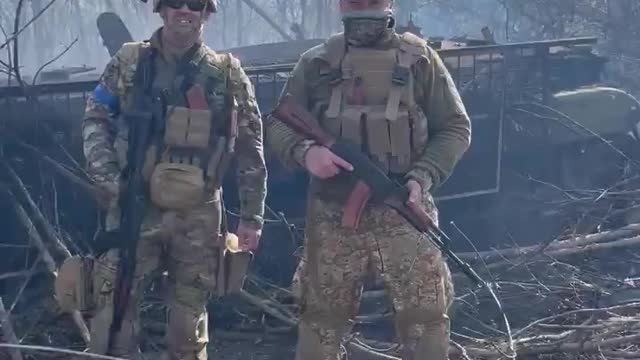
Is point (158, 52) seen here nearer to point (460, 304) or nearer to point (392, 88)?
point (392, 88)

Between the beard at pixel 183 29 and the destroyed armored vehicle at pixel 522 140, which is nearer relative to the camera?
the beard at pixel 183 29

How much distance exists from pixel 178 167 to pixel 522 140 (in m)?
4.50

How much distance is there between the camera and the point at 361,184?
3346 millimetres

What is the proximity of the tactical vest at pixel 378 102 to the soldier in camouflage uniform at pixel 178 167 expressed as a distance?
441 millimetres

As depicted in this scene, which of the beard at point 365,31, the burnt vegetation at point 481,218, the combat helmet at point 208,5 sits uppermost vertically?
the combat helmet at point 208,5

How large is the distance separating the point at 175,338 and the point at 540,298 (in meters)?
2.72

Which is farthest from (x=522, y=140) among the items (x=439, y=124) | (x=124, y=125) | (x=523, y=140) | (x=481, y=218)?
(x=124, y=125)

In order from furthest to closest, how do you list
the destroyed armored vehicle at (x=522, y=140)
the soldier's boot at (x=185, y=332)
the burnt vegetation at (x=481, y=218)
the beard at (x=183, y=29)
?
the destroyed armored vehicle at (x=522, y=140) → the burnt vegetation at (x=481, y=218) → the soldier's boot at (x=185, y=332) → the beard at (x=183, y=29)

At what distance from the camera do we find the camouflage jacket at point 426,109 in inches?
A: 135

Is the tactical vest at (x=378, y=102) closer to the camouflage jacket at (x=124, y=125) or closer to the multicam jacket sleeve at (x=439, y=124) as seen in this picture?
the multicam jacket sleeve at (x=439, y=124)

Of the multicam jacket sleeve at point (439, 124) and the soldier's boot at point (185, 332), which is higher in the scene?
the multicam jacket sleeve at point (439, 124)

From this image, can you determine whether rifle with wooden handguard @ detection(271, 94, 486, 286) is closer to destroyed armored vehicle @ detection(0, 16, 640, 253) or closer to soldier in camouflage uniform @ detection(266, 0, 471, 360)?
soldier in camouflage uniform @ detection(266, 0, 471, 360)

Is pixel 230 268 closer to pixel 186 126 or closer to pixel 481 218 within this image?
pixel 186 126

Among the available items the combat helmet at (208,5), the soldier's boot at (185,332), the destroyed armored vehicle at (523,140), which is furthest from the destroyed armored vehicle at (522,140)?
the soldier's boot at (185,332)
